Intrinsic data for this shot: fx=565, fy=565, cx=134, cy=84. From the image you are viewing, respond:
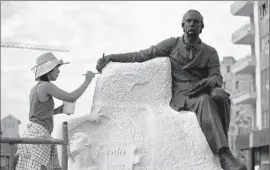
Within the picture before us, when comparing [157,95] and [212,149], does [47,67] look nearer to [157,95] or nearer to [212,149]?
[157,95]

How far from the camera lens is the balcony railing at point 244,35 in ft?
97.6

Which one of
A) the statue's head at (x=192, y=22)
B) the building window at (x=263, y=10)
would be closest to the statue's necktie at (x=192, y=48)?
the statue's head at (x=192, y=22)

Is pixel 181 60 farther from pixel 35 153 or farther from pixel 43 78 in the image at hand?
pixel 35 153

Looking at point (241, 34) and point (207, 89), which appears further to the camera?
point (241, 34)

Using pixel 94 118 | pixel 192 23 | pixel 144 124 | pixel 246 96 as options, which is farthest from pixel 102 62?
pixel 246 96

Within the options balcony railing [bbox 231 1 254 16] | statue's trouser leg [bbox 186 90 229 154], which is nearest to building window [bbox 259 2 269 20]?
balcony railing [bbox 231 1 254 16]

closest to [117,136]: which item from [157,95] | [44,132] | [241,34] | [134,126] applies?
[134,126]

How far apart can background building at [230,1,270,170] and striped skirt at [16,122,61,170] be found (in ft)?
70.4

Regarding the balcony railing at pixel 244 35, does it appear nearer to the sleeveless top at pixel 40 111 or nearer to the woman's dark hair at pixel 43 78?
the woman's dark hair at pixel 43 78

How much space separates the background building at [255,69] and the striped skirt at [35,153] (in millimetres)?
21470

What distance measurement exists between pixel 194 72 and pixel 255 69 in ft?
77.3

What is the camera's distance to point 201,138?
645 centimetres

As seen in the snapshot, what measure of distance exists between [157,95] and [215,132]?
3.06 feet

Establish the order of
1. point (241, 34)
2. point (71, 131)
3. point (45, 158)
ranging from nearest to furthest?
point (45, 158)
point (71, 131)
point (241, 34)
